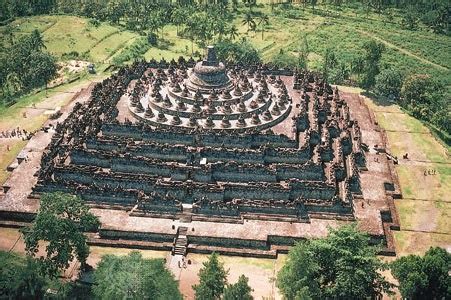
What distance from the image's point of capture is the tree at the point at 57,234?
42188mm

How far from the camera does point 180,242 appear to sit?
48.9 m

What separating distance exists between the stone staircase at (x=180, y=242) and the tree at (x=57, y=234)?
27.0 ft

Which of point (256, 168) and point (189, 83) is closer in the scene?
point (256, 168)

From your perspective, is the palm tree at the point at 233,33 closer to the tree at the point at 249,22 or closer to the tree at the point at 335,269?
the tree at the point at 249,22

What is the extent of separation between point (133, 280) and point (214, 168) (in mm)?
19416

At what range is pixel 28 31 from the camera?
4156 inches

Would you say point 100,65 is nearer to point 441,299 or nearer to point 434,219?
point 434,219

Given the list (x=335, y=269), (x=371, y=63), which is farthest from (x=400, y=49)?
(x=335, y=269)

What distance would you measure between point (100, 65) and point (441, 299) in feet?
229

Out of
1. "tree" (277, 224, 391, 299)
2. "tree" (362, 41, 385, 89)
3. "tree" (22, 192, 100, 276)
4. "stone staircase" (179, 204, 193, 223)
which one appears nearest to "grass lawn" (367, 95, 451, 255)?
"tree" (362, 41, 385, 89)

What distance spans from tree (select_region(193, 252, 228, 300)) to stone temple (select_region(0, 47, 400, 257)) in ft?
23.2

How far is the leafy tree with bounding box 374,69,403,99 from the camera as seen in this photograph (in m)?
79.8

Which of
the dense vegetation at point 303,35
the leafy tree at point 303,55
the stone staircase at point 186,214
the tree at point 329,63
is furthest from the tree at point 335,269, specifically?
the leafy tree at point 303,55

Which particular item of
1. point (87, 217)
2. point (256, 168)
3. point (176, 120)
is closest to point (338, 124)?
point (256, 168)
